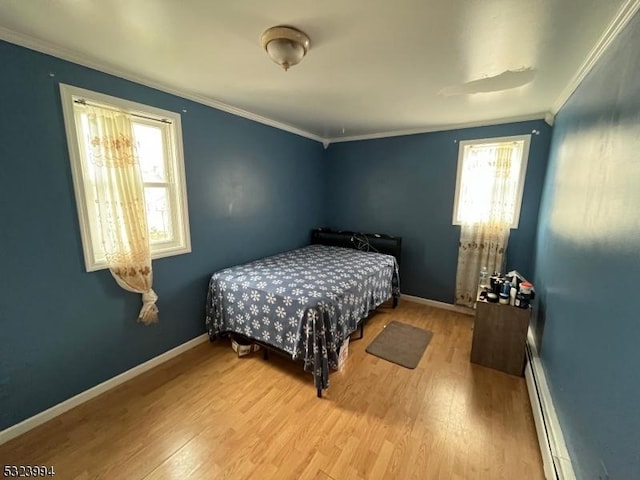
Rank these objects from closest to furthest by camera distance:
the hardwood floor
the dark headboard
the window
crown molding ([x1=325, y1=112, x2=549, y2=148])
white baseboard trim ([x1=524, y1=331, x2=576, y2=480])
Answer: white baseboard trim ([x1=524, y1=331, x2=576, y2=480]), the hardwood floor, the window, crown molding ([x1=325, y1=112, x2=549, y2=148]), the dark headboard

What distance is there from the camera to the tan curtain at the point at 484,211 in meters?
2.91

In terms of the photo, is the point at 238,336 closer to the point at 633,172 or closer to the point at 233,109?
the point at 233,109

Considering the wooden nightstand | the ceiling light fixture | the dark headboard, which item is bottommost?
the wooden nightstand

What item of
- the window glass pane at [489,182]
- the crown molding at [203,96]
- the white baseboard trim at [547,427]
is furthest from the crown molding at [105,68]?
the white baseboard trim at [547,427]

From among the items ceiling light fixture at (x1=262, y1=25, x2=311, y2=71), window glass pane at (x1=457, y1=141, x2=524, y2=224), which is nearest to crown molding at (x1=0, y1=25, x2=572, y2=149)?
window glass pane at (x1=457, y1=141, x2=524, y2=224)

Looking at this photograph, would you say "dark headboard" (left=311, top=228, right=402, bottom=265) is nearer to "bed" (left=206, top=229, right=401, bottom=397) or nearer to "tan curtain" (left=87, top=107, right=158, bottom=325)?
"bed" (left=206, top=229, right=401, bottom=397)

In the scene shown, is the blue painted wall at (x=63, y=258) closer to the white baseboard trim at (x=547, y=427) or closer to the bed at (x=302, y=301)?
the bed at (x=302, y=301)

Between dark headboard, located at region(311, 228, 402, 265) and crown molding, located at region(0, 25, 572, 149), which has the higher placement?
crown molding, located at region(0, 25, 572, 149)

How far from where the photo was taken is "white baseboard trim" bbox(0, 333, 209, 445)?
5.18 feet

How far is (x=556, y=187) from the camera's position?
2141 mm

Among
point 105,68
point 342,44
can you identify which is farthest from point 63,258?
point 342,44

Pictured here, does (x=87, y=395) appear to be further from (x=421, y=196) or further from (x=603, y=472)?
(x=421, y=196)

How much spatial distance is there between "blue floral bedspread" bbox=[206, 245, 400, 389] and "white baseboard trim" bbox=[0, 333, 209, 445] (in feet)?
1.18

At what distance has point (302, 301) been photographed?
6.43 ft
